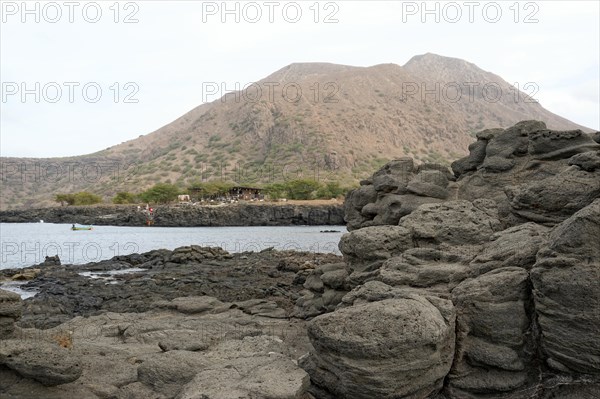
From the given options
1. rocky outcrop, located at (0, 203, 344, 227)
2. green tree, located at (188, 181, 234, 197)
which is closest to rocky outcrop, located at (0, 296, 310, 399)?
rocky outcrop, located at (0, 203, 344, 227)

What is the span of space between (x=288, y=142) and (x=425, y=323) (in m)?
139

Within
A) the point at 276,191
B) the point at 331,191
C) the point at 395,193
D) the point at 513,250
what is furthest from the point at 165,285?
the point at 276,191

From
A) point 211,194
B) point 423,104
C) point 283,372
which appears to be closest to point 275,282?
point 283,372

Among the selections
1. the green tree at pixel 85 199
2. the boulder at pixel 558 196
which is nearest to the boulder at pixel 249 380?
the boulder at pixel 558 196

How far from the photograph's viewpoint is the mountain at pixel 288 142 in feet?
463

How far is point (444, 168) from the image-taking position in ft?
62.1

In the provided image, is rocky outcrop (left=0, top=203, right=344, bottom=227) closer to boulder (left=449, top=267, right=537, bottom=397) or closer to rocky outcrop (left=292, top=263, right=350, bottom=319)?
rocky outcrop (left=292, top=263, right=350, bottom=319)

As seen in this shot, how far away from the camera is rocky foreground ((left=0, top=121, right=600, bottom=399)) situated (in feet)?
29.2

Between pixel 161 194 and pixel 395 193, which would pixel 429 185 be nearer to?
pixel 395 193

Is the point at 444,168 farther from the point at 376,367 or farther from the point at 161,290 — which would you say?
the point at 161,290

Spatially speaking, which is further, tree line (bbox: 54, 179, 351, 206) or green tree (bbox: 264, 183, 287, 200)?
green tree (bbox: 264, 183, 287, 200)

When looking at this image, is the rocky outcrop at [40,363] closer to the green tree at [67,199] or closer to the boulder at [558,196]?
the boulder at [558,196]

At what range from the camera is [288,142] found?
147m

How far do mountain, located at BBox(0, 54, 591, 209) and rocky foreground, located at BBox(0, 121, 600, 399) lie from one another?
10996cm
